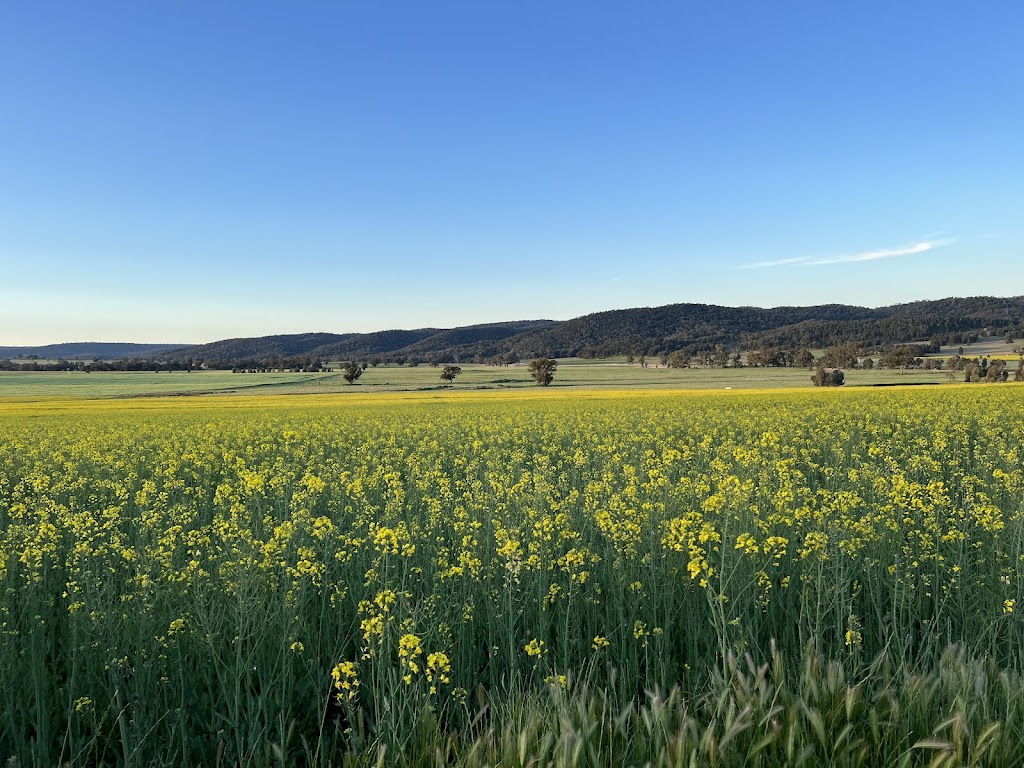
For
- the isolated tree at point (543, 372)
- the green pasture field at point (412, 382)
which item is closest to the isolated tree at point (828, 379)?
the green pasture field at point (412, 382)

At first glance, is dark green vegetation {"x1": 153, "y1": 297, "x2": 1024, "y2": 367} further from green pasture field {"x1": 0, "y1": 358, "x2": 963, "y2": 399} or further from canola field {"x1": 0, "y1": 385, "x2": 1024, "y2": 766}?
canola field {"x1": 0, "y1": 385, "x2": 1024, "y2": 766}

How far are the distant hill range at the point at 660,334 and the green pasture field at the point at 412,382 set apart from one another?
3158cm

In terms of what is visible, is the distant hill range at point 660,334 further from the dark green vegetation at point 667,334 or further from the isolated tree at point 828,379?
the isolated tree at point 828,379

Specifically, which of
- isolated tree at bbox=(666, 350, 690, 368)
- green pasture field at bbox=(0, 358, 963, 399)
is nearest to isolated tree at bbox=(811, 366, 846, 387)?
green pasture field at bbox=(0, 358, 963, 399)

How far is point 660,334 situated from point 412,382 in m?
78.6

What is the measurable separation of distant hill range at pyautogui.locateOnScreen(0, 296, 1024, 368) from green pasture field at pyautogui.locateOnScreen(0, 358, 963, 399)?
31582 millimetres

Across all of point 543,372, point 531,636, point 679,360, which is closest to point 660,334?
point 679,360

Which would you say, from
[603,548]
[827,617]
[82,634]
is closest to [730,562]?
[827,617]

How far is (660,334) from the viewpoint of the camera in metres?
150

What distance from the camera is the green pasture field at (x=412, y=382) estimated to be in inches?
2822

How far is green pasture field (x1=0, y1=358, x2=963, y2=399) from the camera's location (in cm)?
7169

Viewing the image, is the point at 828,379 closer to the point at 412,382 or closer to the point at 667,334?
the point at 412,382

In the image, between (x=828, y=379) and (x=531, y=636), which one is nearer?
(x=531, y=636)

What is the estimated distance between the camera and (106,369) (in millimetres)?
120125
